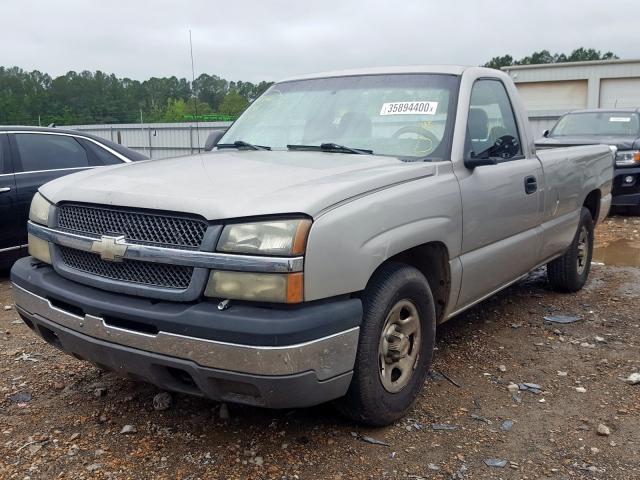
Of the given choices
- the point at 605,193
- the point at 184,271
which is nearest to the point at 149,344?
the point at 184,271

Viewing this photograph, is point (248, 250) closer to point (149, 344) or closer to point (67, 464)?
point (149, 344)

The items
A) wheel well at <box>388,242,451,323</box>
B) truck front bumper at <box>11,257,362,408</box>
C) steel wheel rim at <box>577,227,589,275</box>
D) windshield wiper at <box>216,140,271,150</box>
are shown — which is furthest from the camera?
steel wheel rim at <box>577,227,589,275</box>

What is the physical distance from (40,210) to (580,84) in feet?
114

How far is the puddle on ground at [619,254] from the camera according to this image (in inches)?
288

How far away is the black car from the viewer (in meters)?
6.13

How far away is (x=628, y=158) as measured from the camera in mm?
10164

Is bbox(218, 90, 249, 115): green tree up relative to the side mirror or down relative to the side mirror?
up

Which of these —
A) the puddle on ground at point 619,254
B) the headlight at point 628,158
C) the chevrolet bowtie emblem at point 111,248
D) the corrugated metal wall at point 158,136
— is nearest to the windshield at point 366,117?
the chevrolet bowtie emblem at point 111,248

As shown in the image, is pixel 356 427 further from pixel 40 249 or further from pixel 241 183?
pixel 40 249

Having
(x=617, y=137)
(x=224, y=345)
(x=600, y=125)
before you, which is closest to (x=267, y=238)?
(x=224, y=345)

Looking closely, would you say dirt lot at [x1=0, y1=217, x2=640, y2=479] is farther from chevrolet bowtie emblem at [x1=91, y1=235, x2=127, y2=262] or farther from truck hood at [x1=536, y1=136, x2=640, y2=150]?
truck hood at [x1=536, y1=136, x2=640, y2=150]

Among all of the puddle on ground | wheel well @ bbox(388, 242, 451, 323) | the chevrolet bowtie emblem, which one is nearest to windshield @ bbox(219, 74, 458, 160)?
wheel well @ bbox(388, 242, 451, 323)

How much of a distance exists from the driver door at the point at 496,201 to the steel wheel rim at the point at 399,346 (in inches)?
23.1

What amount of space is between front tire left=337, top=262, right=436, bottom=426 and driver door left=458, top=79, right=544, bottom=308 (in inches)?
21.4
